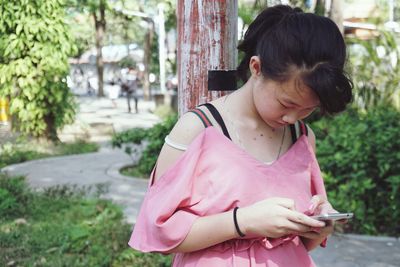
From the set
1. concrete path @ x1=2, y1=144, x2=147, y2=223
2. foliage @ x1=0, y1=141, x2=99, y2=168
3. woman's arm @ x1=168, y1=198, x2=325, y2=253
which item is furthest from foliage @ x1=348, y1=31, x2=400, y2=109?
woman's arm @ x1=168, y1=198, x2=325, y2=253

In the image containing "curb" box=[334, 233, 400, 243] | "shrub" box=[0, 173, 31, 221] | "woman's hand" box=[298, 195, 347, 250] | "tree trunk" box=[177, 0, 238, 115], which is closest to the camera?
"woman's hand" box=[298, 195, 347, 250]

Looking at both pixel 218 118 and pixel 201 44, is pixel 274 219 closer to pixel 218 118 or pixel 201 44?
pixel 218 118

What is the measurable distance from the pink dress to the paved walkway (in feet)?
10.3

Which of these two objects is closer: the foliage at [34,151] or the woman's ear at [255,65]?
the woman's ear at [255,65]

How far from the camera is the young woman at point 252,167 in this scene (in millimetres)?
1458

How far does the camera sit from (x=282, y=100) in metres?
1.51

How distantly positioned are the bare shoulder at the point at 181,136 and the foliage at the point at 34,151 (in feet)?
24.7

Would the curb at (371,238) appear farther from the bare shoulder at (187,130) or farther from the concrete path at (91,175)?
the bare shoulder at (187,130)

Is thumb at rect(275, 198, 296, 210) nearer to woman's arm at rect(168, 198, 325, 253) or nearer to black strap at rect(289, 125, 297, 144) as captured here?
woman's arm at rect(168, 198, 325, 253)

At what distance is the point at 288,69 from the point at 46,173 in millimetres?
7604

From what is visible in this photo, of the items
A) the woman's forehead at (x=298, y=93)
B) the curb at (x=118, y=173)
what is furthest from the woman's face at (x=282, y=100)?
the curb at (x=118, y=173)

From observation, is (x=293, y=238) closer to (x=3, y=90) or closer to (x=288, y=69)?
(x=288, y=69)

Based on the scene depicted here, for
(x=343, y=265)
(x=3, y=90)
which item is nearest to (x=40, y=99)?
(x=3, y=90)

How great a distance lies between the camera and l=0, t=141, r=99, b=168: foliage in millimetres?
9617
